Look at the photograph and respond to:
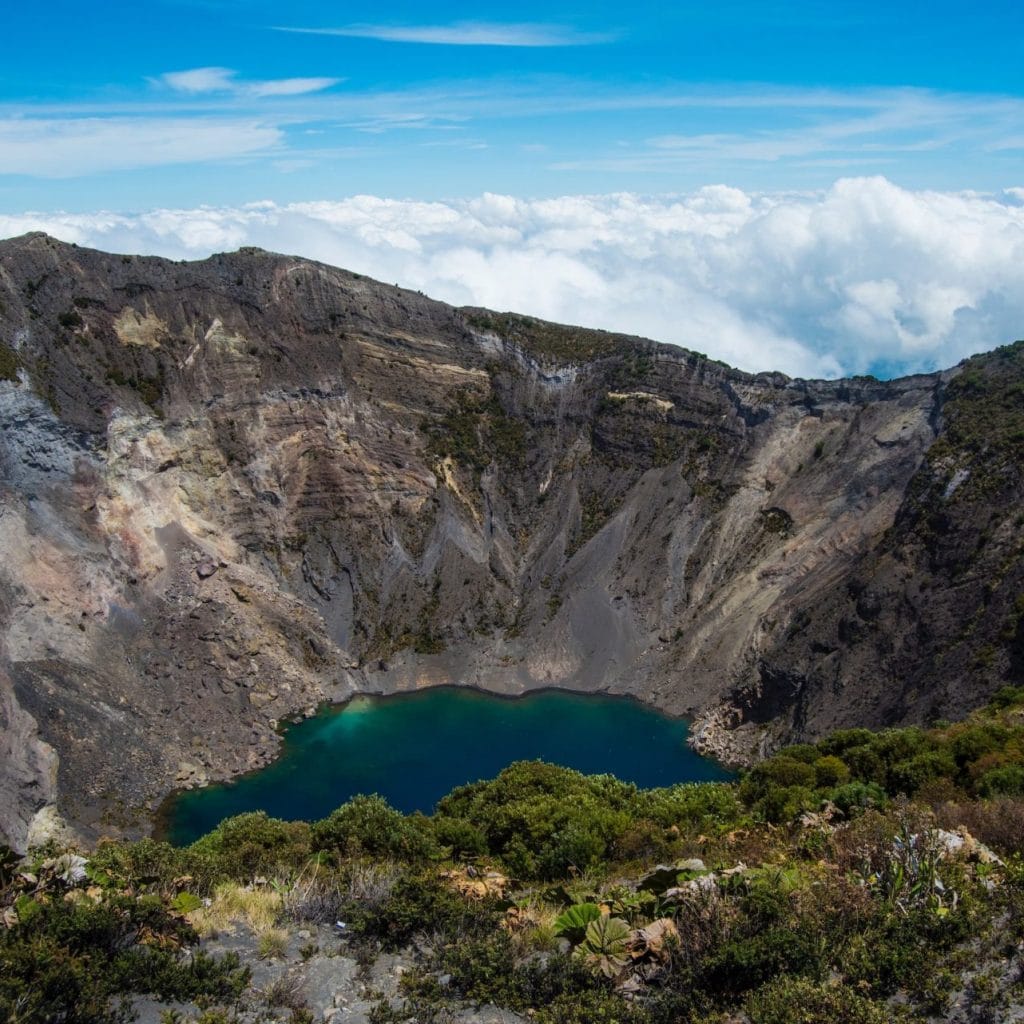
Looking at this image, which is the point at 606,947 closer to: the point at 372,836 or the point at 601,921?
the point at 601,921

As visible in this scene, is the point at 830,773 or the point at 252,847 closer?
the point at 252,847

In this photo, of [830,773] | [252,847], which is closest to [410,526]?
[830,773]

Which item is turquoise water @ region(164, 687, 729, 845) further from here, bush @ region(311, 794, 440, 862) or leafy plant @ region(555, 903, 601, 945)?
leafy plant @ region(555, 903, 601, 945)

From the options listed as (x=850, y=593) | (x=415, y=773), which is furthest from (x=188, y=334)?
(x=850, y=593)

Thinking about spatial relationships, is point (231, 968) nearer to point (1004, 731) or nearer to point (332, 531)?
point (1004, 731)

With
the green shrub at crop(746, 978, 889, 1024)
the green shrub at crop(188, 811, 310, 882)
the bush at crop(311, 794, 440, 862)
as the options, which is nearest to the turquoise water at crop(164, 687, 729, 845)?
the green shrub at crop(188, 811, 310, 882)

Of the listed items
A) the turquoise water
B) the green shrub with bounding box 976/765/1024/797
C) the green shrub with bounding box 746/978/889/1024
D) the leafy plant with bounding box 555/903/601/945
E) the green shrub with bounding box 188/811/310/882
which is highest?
the green shrub with bounding box 746/978/889/1024

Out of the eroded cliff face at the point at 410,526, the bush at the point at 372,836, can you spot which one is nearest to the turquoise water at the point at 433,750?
the eroded cliff face at the point at 410,526
